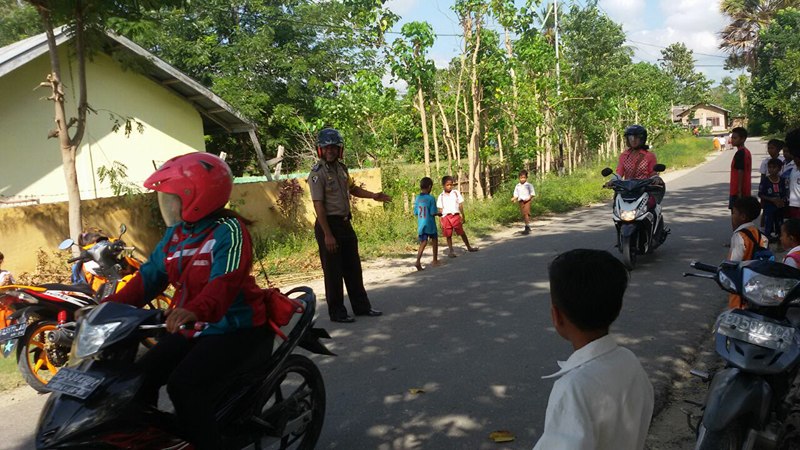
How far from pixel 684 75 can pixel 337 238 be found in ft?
280

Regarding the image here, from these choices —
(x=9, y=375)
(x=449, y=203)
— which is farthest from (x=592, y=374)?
(x=449, y=203)

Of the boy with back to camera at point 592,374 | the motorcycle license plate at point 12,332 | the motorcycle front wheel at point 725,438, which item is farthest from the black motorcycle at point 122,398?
the motorcycle license plate at point 12,332

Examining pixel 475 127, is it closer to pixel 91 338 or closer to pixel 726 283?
pixel 726 283

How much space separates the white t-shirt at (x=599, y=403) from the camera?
1.66m

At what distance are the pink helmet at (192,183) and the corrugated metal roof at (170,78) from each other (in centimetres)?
783

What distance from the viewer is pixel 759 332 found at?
9.86ft

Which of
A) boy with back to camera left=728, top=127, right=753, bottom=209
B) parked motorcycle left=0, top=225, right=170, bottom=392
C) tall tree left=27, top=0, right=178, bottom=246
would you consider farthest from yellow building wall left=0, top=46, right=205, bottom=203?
boy with back to camera left=728, top=127, right=753, bottom=209

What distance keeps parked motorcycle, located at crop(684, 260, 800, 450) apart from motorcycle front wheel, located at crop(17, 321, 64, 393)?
4878 millimetres

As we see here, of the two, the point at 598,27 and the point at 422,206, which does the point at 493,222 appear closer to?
the point at 422,206

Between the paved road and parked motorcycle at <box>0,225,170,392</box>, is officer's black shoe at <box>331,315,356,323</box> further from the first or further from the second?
parked motorcycle at <box>0,225,170,392</box>

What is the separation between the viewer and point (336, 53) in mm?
25031

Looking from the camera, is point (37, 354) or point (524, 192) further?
point (524, 192)

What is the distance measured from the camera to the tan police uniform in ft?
20.6

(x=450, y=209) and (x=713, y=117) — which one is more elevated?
(x=713, y=117)
